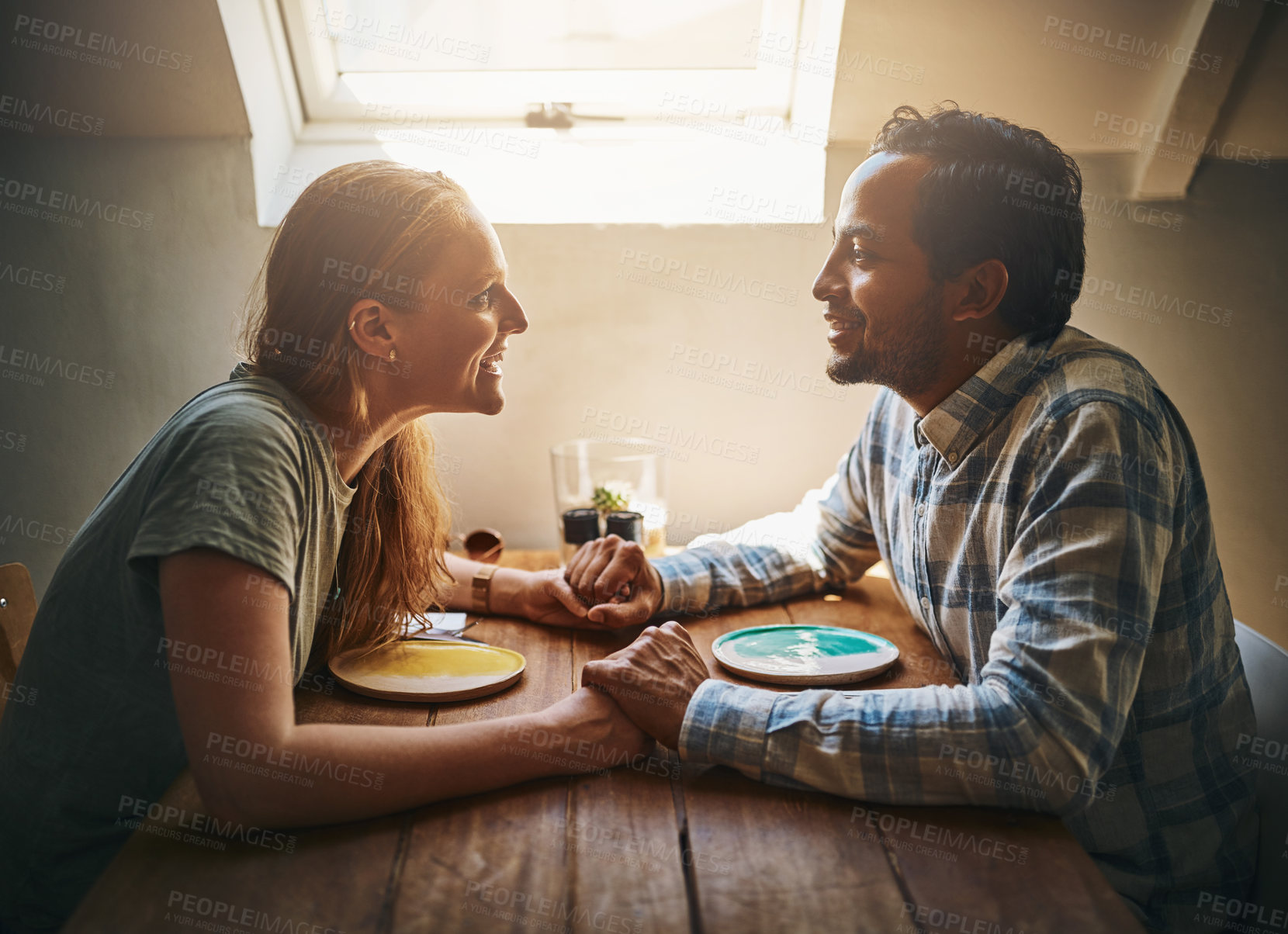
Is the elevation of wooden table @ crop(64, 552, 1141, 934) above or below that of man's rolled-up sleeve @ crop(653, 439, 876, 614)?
above

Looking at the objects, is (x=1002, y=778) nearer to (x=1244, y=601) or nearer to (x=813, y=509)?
(x=813, y=509)

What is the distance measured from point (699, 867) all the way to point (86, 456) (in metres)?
1.85

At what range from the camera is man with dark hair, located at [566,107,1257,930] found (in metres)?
1.00

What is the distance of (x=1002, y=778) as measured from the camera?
0.98 m

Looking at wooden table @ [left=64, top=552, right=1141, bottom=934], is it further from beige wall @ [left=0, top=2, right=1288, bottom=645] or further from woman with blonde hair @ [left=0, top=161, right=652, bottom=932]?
beige wall @ [left=0, top=2, right=1288, bottom=645]

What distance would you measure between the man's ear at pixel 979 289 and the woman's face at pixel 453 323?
697 millimetres

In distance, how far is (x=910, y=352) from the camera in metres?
1.42

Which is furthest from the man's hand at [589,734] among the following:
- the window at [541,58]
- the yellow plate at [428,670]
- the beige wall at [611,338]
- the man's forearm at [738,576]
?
the window at [541,58]

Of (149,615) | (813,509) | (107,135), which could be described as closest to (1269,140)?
(813,509)

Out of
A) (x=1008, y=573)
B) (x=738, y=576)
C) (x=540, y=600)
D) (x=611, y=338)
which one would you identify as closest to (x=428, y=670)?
(x=540, y=600)

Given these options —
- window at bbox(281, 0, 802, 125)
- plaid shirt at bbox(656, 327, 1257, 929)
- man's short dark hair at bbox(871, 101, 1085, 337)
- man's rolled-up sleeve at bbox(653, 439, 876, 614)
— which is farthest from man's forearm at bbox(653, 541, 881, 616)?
window at bbox(281, 0, 802, 125)

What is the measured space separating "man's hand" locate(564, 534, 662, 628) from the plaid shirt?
0.45m

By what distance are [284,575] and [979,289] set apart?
3.42 ft

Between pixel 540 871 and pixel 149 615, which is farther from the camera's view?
pixel 149 615
